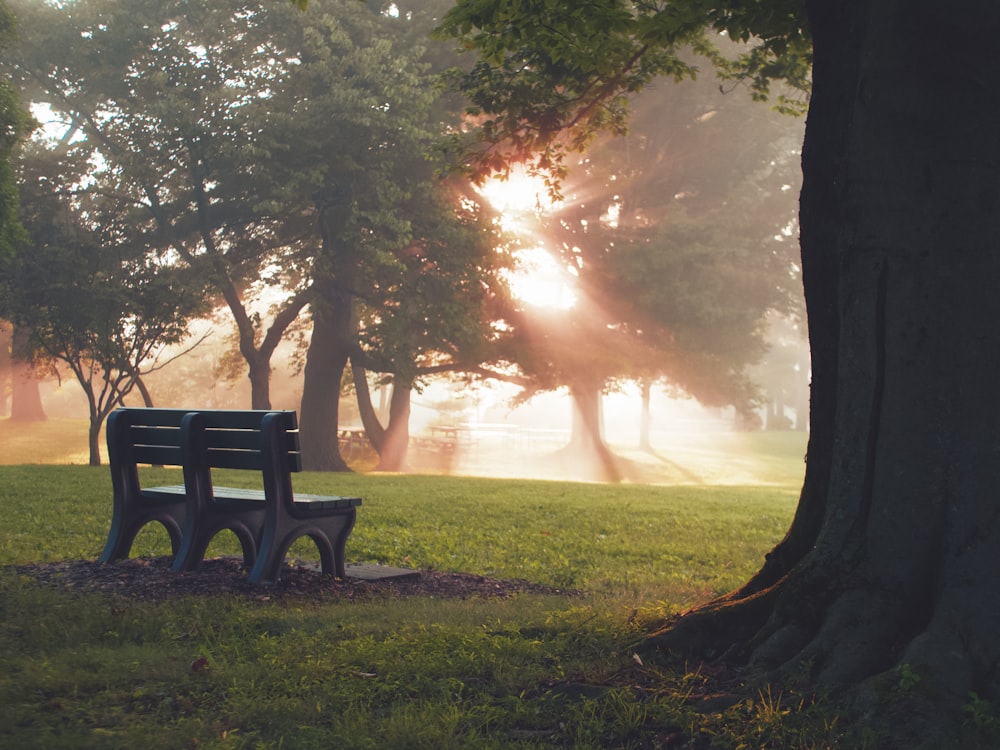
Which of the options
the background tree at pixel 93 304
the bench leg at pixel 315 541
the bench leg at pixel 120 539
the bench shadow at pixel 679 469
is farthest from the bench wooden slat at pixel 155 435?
the bench shadow at pixel 679 469

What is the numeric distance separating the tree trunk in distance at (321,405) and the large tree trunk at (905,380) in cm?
2552

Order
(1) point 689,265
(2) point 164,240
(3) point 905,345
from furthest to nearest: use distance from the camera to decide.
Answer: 1. (1) point 689,265
2. (2) point 164,240
3. (3) point 905,345

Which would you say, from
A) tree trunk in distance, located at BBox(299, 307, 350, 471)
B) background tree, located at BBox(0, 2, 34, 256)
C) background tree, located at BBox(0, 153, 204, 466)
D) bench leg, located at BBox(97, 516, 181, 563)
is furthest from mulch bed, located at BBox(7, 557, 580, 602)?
tree trunk in distance, located at BBox(299, 307, 350, 471)

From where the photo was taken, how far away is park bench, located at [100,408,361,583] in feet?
22.2

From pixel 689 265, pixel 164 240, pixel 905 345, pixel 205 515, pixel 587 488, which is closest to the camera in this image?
pixel 905 345

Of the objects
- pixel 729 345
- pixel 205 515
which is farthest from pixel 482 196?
pixel 205 515

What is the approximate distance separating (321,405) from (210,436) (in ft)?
74.8

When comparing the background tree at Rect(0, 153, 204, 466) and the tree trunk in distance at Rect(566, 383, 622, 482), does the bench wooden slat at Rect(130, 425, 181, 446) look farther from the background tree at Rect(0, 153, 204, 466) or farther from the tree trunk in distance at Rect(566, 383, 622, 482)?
the tree trunk in distance at Rect(566, 383, 622, 482)

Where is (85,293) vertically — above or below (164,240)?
below

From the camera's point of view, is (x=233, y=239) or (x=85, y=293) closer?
(x=85, y=293)

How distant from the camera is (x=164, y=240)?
28.0 metres

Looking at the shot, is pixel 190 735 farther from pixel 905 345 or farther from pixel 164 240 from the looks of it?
pixel 164 240

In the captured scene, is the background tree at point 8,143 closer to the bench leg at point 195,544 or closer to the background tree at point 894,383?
the bench leg at point 195,544

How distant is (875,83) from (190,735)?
3.91 metres
